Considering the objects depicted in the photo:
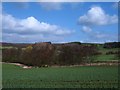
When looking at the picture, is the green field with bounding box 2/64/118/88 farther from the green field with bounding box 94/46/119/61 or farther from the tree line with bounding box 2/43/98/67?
the tree line with bounding box 2/43/98/67

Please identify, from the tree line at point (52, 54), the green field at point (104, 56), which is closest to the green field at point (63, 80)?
the green field at point (104, 56)

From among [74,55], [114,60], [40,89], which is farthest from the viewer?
[74,55]

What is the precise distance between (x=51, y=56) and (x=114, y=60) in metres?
6.60

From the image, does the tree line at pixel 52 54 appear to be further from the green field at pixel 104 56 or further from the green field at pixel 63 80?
the green field at pixel 63 80

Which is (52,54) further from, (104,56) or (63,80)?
(63,80)

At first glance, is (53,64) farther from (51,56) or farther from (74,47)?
(74,47)

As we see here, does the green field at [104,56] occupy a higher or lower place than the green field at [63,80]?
higher

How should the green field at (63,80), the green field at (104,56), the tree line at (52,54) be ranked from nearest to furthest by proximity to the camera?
the green field at (63,80), the green field at (104,56), the tree line at (52,54)

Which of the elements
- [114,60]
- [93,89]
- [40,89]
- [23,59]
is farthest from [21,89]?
[23,59]

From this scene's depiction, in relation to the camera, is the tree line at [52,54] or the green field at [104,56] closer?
the green field at [104,56]

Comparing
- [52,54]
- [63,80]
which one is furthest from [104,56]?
[63,80]

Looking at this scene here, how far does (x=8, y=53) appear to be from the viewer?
101 feet

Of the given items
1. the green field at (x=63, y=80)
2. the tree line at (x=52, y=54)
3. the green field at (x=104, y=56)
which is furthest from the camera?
the tree line at (x=52, y=54)

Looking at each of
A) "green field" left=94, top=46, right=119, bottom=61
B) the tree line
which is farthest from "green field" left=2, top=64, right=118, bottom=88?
the tree line
